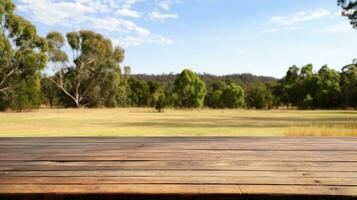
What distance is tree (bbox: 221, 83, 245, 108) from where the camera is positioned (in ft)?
235

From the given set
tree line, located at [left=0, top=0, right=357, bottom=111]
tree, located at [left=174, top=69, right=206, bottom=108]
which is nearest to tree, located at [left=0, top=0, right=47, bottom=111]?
tree line, located at [left=0, top=0, right=357, bottom=111]

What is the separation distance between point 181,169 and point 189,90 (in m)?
62.1

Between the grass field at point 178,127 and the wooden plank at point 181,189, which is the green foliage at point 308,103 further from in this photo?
the wooden plank at point 181,189

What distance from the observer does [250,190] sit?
2275 mm

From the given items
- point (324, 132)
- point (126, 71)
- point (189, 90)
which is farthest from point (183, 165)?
point (126, 71)

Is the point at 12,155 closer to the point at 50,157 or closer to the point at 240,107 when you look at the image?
the point at 50,157

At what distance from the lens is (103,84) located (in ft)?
215

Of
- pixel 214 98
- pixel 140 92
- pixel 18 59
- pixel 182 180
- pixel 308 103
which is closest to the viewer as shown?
pixel 182 180

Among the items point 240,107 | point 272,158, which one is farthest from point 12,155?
point 240,107

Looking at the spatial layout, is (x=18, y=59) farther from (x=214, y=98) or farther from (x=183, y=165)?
(x=183, y=165)

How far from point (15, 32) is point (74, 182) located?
49.1 m

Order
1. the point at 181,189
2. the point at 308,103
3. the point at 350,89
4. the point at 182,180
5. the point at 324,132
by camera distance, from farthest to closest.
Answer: the point at 308,103 → the point at 350,89 → the point at 324,132 → the point at 182,180 → the point at 181,189

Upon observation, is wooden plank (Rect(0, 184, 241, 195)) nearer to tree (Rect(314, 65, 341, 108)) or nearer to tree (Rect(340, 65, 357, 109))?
tree (Rect(340, 65, 357, 109))

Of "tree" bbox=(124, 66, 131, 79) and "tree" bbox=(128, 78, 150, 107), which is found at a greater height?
"tree" bbox=(124, 66, 131, 79)
